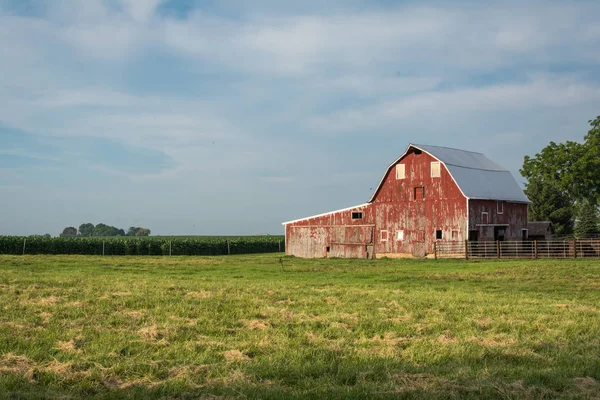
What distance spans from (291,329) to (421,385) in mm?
4657

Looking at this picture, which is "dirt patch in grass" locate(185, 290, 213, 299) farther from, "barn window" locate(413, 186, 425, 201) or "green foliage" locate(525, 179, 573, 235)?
"green foliage" locate(525, 179, 573, 235)

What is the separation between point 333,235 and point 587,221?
1349 inches

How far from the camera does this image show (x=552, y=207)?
233 feet

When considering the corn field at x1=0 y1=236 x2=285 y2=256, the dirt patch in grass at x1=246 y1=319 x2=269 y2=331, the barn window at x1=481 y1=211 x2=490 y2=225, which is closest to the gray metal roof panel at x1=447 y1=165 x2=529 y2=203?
the barn window at x1=481 y1=211 x2=490 y2=225

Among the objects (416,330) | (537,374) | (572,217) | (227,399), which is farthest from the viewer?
(572,217)

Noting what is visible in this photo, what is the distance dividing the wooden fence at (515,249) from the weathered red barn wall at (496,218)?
128 centimetres

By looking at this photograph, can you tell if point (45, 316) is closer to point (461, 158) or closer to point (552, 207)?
point (461, 158)

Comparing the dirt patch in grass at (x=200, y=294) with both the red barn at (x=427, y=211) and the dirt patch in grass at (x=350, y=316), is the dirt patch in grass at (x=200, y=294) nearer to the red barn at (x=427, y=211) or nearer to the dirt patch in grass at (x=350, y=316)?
the dirt patch in grass at (x=350, y=316)

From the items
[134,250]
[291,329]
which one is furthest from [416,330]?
[134,250]

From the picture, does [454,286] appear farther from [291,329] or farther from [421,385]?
[421,385]

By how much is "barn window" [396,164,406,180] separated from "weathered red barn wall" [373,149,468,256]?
0.80 ft

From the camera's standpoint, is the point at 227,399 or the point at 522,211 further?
the point at 522,211

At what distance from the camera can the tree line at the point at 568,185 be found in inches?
2613

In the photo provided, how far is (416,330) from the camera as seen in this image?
12219 millimetres
